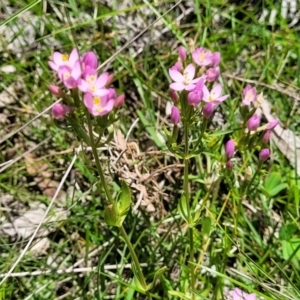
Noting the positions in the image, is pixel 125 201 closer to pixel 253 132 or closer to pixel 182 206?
pixel 182 206

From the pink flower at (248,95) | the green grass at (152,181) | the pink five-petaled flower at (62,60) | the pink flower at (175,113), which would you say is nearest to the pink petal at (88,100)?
the pink five-petaled flower at (62,60)

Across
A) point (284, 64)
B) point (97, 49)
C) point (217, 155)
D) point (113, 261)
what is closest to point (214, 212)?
point (217, 155)

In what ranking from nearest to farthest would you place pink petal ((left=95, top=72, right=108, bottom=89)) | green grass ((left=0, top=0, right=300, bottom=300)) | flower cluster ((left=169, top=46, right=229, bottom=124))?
1. pink petal ((left=95, top=72, right=108, bottom=89))
2. flower cluster ((left=169, top=46, right=229, bottom=124))
3. green grass ((left=0, top=0, right=300, bottom=300))

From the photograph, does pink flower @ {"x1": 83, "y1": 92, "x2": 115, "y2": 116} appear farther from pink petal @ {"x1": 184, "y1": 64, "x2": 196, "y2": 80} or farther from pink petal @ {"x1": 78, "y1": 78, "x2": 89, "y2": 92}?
pink petal @ {"x1": 184, "y1": 64, "x2": 196, "y2": 80}

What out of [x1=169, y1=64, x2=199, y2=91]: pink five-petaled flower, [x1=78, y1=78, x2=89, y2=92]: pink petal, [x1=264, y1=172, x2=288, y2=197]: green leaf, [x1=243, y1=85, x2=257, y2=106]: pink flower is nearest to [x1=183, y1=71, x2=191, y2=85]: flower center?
[x1=169, y1=64, x2=199, y2=91]: pink five-petaled flower

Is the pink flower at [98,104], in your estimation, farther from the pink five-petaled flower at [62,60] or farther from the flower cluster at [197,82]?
the flower cluster at [197,82]

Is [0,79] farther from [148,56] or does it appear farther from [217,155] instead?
[217,155]

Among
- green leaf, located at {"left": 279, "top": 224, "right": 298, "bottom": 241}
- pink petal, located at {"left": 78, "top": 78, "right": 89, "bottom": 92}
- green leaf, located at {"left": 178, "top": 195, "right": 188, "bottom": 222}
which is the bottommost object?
green leaf, located at {"left": 279, "top": 224, "right": 298, "bottom": 241}
